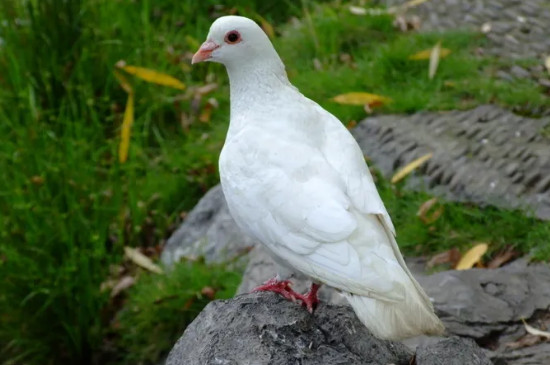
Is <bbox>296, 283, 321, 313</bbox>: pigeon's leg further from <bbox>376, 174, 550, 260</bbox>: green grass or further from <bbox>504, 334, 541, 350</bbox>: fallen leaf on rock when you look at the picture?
<bbox>376, 174, 550, 260</bbox>: green grass

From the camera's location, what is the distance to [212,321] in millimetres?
3285

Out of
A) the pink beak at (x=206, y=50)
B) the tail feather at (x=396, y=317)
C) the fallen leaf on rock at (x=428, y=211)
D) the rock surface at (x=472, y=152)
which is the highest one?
the pink beak at (x=206, y=50)

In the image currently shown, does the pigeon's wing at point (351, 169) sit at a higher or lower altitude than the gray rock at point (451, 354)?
higher

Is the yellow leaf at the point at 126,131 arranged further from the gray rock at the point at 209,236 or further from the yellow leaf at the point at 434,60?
the yellow leaf at the point at 434,60

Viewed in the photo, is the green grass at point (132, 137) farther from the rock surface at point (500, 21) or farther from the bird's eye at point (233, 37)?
the bird's eye at point (233, 37)

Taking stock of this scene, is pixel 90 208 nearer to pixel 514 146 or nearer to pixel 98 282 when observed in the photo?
pixel 98 282

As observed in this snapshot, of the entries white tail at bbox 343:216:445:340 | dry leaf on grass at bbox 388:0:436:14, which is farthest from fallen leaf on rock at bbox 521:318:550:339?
dry leaf on grass at bbox 388:0:436:14

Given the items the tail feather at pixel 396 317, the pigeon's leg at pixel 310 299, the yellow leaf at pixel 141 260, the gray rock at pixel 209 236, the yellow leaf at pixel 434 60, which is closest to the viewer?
the tail feather at pixel 396 317

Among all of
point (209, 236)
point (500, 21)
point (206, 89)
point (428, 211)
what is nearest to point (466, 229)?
point (428, 211)

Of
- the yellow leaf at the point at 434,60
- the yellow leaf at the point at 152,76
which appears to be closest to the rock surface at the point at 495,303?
the yellow leaf at the point at 434,60

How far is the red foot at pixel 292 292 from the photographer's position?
11.1 ft

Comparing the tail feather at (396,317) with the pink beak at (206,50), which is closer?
the tail feather at (396,317)

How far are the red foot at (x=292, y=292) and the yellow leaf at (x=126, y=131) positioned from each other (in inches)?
106

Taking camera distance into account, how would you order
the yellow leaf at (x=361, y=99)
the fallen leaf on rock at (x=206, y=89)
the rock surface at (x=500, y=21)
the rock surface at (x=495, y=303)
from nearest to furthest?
the rock surface at (x=495, y=303), the yellow leaf at (x=361, y=99), the rock surface at (x=500, y=21), the fallen leaf on rock at (x=206, y=89)
